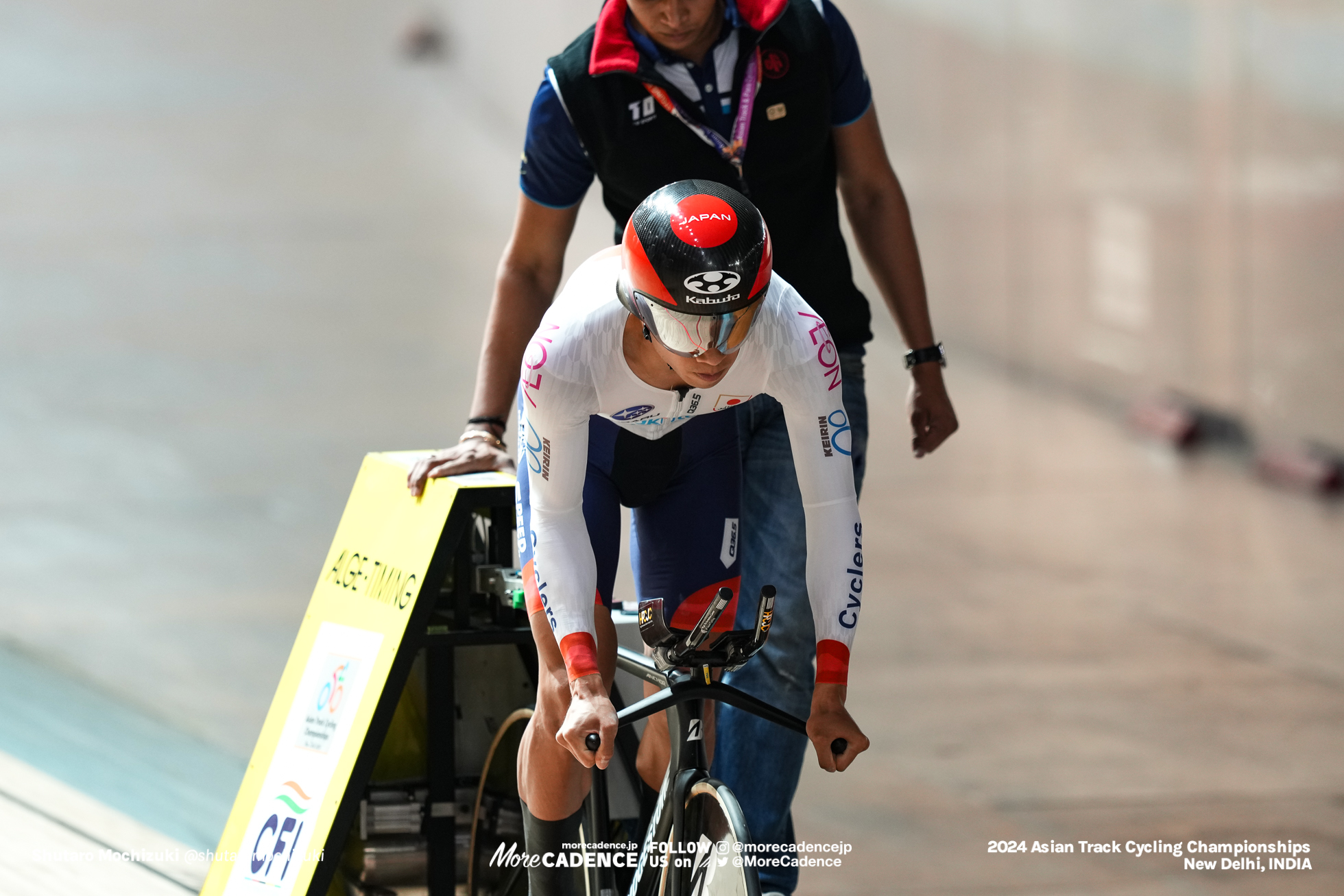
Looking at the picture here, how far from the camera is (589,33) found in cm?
287

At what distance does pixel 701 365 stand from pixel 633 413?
30 centimetres

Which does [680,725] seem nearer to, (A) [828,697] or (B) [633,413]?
(A) [828,697]

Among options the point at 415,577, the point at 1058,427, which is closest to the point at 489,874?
the point at 415,577

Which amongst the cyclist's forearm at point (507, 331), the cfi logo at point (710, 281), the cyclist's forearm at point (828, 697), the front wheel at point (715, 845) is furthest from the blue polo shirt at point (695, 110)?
the front wheel at point (715, 845)

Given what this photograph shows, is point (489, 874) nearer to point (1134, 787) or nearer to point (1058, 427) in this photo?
point (1134, 787)

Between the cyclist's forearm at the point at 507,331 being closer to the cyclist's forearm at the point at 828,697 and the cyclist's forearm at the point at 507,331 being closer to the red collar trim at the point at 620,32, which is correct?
the red collar trim at the point at 620,32

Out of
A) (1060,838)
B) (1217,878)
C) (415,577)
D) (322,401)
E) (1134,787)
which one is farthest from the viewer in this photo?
(322,401)

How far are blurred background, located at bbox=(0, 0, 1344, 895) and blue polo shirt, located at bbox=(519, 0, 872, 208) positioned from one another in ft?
5.89

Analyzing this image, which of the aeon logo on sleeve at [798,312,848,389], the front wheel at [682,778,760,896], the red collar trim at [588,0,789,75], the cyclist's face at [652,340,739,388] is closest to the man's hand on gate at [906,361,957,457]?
the aeon logo on sleeve at [798,312,848,389]

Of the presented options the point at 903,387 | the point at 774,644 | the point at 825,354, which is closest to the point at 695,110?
the point at 825,354

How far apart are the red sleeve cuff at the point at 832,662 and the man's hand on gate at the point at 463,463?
3.06 feet

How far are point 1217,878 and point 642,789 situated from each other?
1543mm

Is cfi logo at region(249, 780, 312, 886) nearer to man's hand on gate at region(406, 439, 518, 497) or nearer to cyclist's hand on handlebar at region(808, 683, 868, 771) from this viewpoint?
man's hand on gate at region(406, 439, 518, 497)

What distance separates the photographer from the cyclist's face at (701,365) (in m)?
2.15
